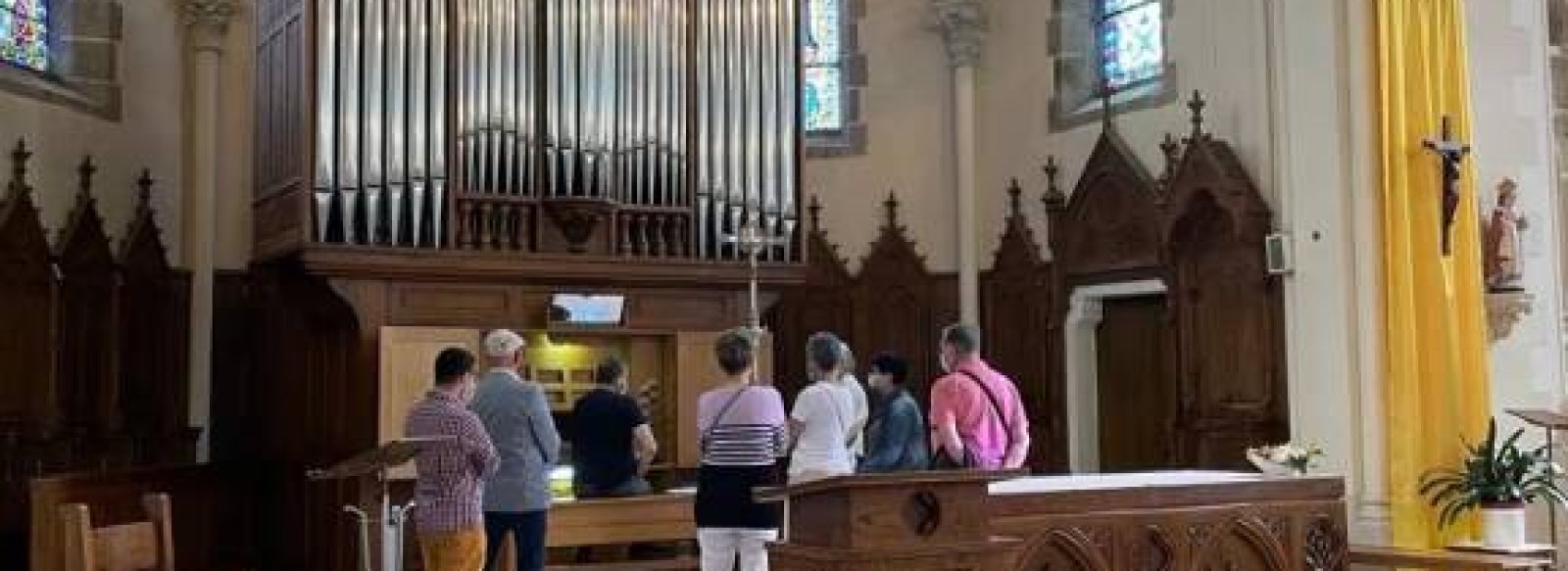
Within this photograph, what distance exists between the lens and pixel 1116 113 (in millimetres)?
10047

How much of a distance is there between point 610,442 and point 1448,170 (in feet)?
13.5

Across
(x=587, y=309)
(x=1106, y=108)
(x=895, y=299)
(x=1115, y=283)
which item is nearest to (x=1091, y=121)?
(x=1106, y=108)

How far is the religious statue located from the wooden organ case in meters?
3.69

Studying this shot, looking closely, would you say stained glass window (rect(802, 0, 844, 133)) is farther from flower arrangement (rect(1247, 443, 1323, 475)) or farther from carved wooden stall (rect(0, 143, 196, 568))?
flower arrangement (rect(1247, 443, 1323, 475))

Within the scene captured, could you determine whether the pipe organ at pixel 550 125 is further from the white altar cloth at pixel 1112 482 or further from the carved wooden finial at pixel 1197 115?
the white altar cloth at pixel 1112 482

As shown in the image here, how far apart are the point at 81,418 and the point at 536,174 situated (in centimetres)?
294

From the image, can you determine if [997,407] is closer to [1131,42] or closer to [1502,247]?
[1502,247]

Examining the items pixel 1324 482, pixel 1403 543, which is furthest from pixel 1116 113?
pixel 1324 482

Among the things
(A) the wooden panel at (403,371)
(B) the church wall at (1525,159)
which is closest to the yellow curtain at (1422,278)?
(B) the church wall at (1525,159)

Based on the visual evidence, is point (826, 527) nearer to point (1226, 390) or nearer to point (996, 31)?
point (1226, 390)

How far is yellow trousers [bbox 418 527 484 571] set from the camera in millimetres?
5398

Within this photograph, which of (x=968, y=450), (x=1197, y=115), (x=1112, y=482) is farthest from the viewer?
(x=1197, y=115)

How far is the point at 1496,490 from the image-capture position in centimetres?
698

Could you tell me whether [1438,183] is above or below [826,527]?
above
